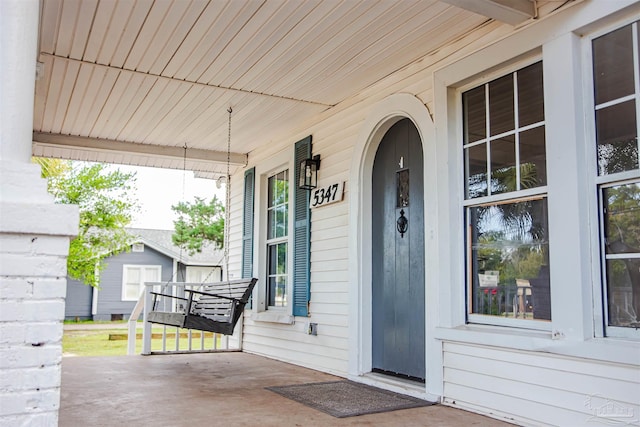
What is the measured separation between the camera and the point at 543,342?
313 centimetres

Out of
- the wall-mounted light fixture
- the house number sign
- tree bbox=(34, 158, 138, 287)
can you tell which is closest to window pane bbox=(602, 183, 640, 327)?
the house number sign

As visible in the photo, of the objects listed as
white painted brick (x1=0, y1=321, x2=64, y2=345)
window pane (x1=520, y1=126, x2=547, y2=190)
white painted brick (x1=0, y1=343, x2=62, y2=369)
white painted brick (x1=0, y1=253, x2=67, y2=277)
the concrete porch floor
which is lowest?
the concrete porch floor

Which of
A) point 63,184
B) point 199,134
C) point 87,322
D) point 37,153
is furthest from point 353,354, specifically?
point 87,322

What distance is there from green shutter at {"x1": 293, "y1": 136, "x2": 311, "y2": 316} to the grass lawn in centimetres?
594

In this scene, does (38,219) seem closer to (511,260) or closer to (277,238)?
(511,260)

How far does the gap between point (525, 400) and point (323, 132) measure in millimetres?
3357

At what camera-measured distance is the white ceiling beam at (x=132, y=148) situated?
6.65 m

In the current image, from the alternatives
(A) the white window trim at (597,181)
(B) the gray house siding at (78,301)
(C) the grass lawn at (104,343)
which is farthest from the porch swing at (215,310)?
(B) the gray house siding at (78,301)

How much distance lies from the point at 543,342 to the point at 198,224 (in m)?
19.9

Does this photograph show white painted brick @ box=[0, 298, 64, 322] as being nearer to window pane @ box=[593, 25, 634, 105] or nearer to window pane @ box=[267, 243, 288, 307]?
window pane @ box=[593, 25, 634, 105]

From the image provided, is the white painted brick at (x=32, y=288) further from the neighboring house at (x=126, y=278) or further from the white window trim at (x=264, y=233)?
the neighboring house at (x=126, y=278)

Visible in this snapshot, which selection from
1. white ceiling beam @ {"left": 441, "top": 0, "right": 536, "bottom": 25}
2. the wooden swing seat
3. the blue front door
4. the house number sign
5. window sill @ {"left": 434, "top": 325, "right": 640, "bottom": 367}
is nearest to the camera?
window sill @ {"left": 434, "top": 325, "right": 640, "bottom": 367}

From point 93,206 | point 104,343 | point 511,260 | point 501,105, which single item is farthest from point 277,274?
point 93,206

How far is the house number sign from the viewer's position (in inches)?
209
